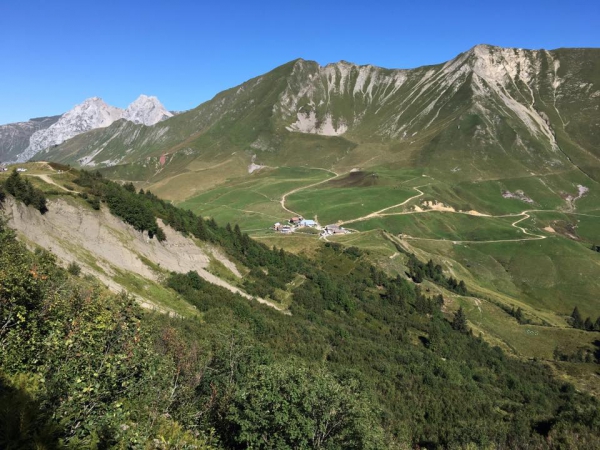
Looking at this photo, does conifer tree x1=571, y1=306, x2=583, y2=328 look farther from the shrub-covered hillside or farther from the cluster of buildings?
the cluster of buildings

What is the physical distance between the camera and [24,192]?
51.3 metres

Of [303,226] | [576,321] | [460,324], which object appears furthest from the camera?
[303,226]

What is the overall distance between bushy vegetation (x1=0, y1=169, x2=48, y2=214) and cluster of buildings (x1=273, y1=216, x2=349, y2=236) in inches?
3915

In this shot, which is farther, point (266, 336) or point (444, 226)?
point (444, 226)

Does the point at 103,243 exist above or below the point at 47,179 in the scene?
below

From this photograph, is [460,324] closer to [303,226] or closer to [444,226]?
[303,226]

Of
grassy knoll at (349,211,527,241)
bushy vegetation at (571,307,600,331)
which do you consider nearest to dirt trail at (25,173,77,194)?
grassy knoll at (349,211,527,241)

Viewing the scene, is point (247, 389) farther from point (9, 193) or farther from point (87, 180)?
point (87, 180)

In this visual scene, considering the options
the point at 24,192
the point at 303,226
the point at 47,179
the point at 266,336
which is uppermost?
the point at 303,226

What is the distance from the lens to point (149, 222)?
65812mm

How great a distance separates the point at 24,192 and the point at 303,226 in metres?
116

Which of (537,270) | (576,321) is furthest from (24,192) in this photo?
(537,270)

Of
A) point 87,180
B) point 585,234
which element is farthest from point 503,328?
point 585,234

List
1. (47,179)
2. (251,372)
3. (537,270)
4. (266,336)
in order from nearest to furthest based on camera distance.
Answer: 1. (251,372)
2. (266,336)
3. (47,179)
4. (537,270)
